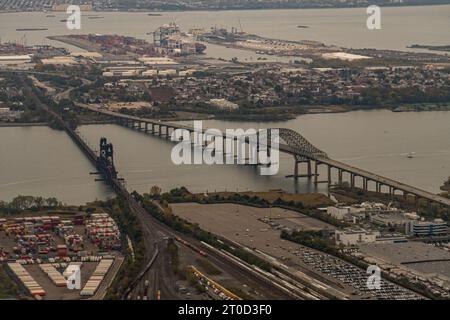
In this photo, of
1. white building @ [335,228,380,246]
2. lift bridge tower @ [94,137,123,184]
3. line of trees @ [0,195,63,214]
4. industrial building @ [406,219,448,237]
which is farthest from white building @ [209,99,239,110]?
white building @ [335,228,380,246]

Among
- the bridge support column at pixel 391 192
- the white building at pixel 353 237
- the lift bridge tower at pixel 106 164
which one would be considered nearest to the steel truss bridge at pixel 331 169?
the bridge support column at pixel 391 192

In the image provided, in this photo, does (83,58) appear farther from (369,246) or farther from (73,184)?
(369,246)

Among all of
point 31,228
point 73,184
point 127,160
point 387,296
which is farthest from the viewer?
point 127,160

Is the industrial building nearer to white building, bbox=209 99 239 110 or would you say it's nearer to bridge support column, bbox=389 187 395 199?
bridge support column, bbox=389 187 395 199

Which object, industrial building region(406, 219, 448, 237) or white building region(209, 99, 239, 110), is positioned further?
white building region(209, 99, 239, 110)

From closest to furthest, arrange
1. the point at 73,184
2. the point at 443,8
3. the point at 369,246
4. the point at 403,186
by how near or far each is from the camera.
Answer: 1. the point at 369,246
2. the point at 403,186
3. the point at 73,184
4. the point at 443,8

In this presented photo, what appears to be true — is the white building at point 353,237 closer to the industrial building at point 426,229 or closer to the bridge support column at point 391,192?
the industrial building at point 426,229

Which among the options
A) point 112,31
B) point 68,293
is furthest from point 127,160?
point 112,31

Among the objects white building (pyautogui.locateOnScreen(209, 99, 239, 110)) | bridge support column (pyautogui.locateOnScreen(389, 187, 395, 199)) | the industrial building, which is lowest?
white building (pyautogui.locateOnScreen(209, 99, 239, 110))
